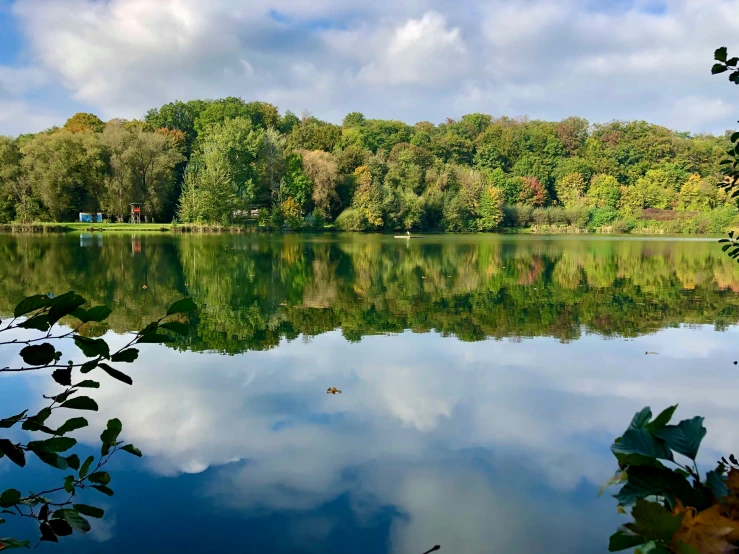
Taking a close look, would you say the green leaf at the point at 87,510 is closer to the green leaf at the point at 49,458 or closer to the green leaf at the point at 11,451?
the green leaf at the point at 49,458

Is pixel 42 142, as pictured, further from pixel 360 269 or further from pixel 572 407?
pixel 572 407

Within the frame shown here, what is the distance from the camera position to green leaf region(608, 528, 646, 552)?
0.90m

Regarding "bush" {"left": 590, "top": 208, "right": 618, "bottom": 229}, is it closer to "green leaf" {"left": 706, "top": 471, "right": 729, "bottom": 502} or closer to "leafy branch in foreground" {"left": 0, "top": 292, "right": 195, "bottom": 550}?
"green leaf" {"left": 706, "top": 471, "right": 729, "bottom": 502}

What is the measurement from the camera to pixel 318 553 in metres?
3.27

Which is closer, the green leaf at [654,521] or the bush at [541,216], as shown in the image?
the green leaf at [654,521]

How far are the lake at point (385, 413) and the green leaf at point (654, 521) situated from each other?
263cm

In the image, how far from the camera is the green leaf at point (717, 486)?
0.98 metres

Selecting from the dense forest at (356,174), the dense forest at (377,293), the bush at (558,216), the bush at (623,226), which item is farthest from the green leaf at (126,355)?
the bush at (558,216)

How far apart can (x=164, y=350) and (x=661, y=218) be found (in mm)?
59220

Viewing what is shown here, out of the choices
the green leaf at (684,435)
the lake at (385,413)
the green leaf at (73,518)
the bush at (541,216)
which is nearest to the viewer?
the green leaf at (684,435)

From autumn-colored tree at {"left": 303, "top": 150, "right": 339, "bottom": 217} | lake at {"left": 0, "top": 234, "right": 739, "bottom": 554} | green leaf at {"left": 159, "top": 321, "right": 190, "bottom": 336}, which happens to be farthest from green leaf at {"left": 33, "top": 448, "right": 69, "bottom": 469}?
autumn-colored tree at {"left": 303, "top": 150, "right": 339, "bottom": 217}

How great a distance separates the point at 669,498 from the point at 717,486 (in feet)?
0.34

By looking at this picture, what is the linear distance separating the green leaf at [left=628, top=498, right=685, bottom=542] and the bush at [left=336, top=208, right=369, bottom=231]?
49.7 m

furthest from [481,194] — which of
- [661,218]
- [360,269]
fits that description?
[360,269]
